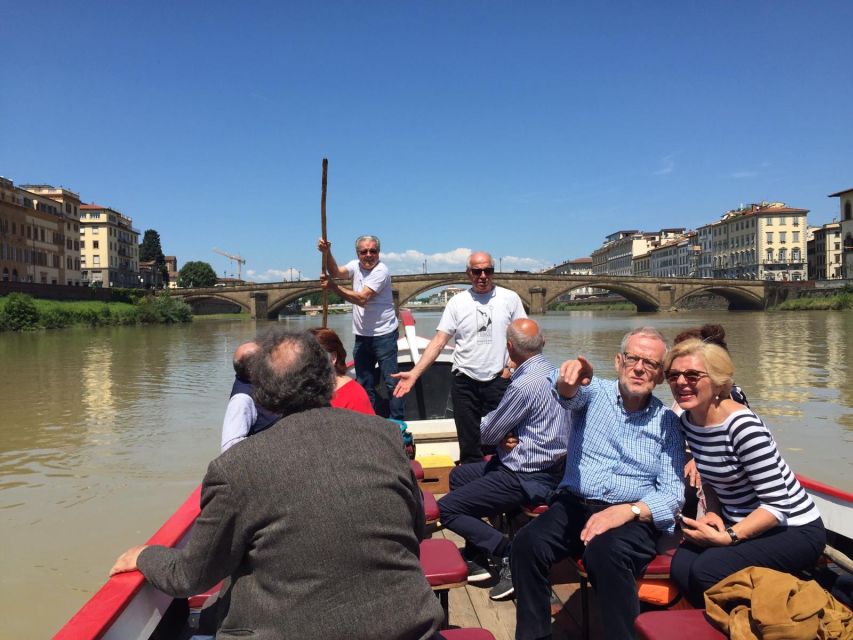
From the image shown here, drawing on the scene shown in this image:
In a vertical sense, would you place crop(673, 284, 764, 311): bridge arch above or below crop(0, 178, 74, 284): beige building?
below

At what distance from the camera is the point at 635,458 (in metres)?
2.39

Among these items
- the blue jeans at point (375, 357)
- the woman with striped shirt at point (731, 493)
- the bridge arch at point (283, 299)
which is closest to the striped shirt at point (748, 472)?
the woman with striped shirt at point (731, 493)

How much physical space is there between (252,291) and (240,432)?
56094mm

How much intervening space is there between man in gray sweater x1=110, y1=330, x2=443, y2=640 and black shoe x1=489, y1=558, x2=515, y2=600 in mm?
1484

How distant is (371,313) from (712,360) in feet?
10.2

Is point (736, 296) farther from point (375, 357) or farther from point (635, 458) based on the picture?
point (635, 458)

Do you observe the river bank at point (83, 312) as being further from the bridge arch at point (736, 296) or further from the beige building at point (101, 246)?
the bridge arch at point (736, 296)

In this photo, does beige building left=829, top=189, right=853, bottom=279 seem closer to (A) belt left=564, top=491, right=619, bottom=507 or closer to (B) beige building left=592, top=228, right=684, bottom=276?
Answer: (B) beige building left=592, top=228, right=684, bottom=276

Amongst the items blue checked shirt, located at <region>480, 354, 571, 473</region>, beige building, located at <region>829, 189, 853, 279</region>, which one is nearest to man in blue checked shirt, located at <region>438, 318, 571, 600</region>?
blue checked shirt, located at <region>480, 354, 571, 473</region>

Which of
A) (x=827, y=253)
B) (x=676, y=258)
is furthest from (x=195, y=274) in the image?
(x=827, y=253)

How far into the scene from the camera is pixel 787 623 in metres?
1.64

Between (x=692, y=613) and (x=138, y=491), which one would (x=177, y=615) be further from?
(x=138, y=491)

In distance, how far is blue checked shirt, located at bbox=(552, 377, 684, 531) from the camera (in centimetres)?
236

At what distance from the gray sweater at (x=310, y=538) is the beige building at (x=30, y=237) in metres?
55.1
